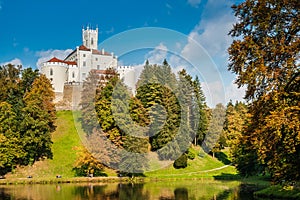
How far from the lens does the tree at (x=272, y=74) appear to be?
12211 millimetres

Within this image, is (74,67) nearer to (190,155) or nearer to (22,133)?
(22,133)

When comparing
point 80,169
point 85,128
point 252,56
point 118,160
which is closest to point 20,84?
point 85,128

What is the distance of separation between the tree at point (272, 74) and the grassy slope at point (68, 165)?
2530 centimetres

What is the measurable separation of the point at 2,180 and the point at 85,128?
521 inches

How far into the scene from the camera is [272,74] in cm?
1266

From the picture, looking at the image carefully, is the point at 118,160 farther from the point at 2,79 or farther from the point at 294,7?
the point at 2,79

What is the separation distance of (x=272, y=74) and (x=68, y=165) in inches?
1250

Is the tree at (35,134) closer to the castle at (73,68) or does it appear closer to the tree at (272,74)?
the castle at (73,68)

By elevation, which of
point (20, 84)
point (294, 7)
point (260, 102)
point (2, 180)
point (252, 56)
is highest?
point (20, 84)

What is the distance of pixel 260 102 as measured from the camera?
1339 centimetres

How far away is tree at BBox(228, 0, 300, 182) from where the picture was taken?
12.2m

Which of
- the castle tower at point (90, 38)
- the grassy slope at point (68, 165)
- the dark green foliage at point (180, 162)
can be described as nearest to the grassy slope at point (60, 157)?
the grassy slope at point (68, 165)

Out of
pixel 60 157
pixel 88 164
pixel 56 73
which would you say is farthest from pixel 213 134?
pixel 56 73

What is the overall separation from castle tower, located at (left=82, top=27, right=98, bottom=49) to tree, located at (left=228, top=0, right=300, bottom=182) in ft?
235
